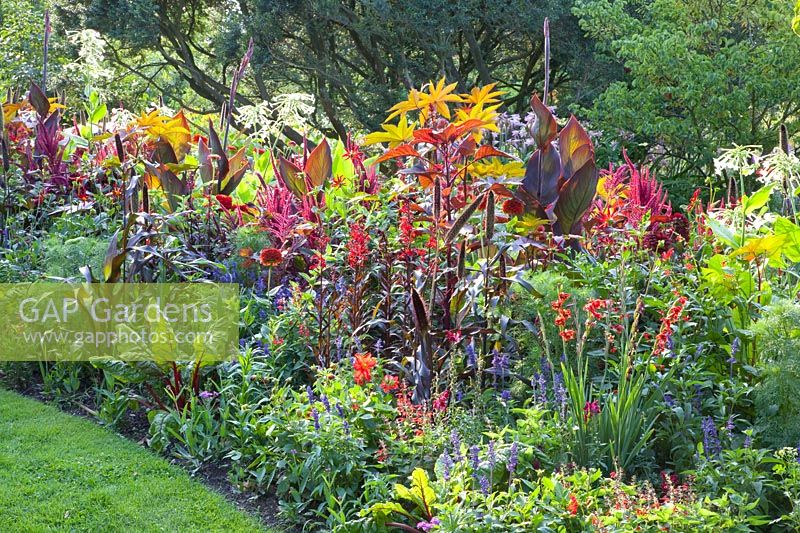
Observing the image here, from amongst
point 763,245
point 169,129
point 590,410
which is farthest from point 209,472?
point 169,129

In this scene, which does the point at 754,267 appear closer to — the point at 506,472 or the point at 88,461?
the point at 506,472

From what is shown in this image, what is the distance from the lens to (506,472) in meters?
2.60

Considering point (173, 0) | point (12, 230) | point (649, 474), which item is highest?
point (173, 0)

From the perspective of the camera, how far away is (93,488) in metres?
2.96

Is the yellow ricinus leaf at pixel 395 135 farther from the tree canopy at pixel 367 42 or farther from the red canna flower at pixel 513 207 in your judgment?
the tree canopy at pixel 367 42

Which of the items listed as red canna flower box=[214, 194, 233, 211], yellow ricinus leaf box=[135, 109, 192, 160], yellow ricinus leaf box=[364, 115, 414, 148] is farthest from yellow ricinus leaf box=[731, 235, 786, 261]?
yellow ricinus leaf box=[135, 109, 192, 160]

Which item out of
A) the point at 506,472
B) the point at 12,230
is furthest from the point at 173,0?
the point at 506,472

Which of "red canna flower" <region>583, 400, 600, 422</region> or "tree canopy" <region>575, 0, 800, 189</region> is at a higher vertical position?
"tree canopy" <region>575, 0, 800, 189</region>

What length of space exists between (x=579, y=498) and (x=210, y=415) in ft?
4.83

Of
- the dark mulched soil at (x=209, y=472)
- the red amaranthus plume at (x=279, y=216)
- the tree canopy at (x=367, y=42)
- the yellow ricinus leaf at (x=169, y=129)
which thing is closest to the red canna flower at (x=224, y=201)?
the red amaranthus plume at (x=279, y=216)

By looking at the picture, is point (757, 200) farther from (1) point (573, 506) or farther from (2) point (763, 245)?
(1) point (573, 506)

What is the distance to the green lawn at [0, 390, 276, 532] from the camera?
8.96ft

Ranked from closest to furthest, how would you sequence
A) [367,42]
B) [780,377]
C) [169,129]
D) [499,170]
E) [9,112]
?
[780,377]
[499,170]
[169,129]
[9,112]
[367,42]

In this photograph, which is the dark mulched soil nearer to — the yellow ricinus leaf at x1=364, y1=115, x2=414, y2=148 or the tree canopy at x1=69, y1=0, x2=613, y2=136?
the yellow ricinus leaf at x1=364, y1=115, x2=414, y2=148
